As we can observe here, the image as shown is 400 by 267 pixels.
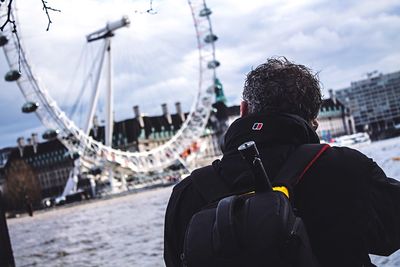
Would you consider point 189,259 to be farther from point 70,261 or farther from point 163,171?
point 163,171

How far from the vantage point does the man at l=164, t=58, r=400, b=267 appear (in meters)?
1.63

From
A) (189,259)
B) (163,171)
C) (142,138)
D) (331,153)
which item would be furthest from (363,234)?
(142,138)

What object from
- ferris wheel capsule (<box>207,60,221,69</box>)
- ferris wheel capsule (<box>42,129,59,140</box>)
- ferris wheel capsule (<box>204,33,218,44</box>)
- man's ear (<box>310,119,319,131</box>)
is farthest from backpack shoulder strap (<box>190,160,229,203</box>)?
ferris wheel capsule (<box>207,60,221,69</box>)

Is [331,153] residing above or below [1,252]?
above

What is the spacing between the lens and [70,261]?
9250 millimetres

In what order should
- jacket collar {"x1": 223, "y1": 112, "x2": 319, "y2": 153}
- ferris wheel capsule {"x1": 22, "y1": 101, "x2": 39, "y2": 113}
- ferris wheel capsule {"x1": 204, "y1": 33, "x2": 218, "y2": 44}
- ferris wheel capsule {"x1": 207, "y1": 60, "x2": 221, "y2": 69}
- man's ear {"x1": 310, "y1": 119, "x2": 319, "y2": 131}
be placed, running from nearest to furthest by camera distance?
jacket collar {"x1": 223, "y1": 112, "x2": 319, "y2": 153}, man's ear {"x1": 310, "y1": 119, "x2": 319, "y2": 131}, ferris wheel capsule {"x1": 22, "y1": 101, "x2": 39, "y2": 113}, ferris wheel capsule {"x1": 204, "y1": 33, "x2": 218, "y2": 44}, ferris wheel capsule {"x1": 207, "y1": 60, "x2": 221, "y2": 69}

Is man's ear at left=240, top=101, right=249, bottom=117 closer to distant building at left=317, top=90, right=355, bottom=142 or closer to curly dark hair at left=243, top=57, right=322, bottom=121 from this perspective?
curly dark hair at left=243, top=57, right=322, bottom=121

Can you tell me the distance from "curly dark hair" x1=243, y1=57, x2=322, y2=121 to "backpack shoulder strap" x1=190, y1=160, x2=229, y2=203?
238 millimetres

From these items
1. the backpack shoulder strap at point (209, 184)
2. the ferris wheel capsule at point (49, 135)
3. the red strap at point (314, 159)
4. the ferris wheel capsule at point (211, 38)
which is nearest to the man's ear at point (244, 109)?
the backpack shoulder strap at point (209, 184)

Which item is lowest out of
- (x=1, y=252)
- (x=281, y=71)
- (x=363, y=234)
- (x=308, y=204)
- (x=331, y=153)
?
(x=1, y=252)

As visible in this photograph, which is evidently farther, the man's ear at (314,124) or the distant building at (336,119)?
the distant building at (336,119)

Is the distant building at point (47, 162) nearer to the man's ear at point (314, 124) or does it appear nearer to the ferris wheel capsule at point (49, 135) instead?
the ferris wheel capsule at point (49, 135)

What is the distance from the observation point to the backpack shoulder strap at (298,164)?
5.29 ft

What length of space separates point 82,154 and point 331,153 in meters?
47.1
